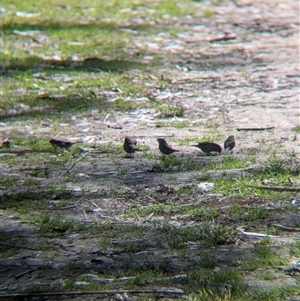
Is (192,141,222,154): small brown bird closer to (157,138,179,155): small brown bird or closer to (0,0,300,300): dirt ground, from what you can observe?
(0,0,300,300): dirt ground

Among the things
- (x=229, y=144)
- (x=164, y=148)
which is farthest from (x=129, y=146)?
(x=229, y=144)

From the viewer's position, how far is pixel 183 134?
5543mm

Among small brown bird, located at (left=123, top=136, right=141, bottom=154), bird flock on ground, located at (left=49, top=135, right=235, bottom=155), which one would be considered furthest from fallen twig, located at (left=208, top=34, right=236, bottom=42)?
small brown bird, located at (left=123, top=136, right=141, bottom=154)

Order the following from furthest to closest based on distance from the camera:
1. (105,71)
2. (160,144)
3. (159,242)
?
(105,71) < (160,144) < (159,242)

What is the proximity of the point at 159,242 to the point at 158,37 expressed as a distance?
17.3 ft

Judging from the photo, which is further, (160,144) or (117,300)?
(160,144)

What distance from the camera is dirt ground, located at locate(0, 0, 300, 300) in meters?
3.59

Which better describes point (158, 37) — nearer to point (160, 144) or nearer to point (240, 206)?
point (160, 144)

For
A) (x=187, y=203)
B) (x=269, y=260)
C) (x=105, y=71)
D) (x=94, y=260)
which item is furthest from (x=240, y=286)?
(x=105, y=71)

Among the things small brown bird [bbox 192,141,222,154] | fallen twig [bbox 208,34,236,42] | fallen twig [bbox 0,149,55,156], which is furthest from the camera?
fallen twig [bbox 208,34,236,42]

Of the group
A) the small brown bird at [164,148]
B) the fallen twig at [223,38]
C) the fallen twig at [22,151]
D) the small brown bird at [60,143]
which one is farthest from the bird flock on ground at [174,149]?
the fallen twig at [223,38]

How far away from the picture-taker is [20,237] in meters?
3.92

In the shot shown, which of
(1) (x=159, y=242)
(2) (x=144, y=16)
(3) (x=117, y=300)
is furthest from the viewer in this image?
(2) (x=144, y=16)

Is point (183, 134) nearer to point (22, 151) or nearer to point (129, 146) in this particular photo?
point (129, 146)
